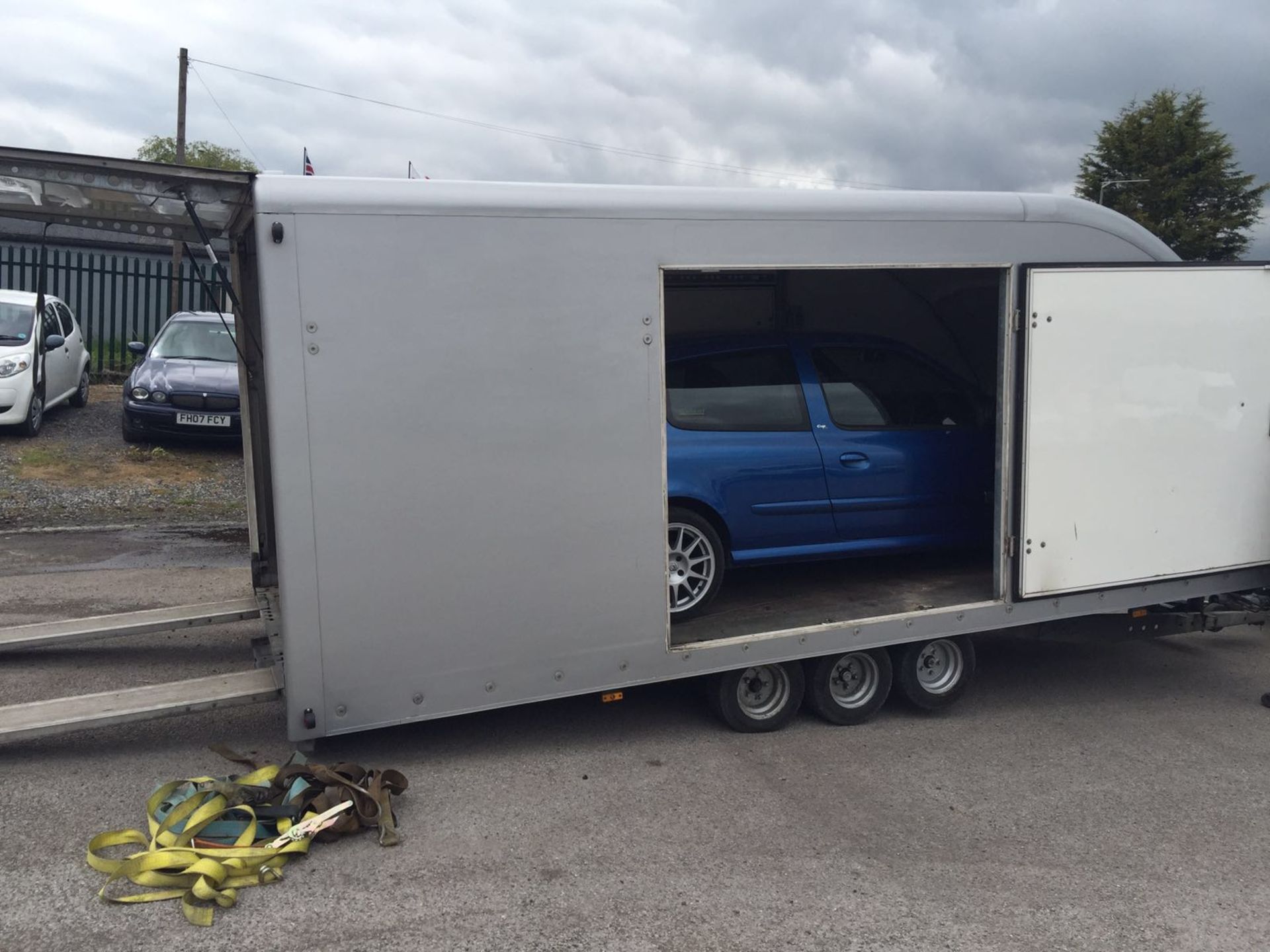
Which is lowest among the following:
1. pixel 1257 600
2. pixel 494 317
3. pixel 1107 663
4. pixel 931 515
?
pixel 1107 663

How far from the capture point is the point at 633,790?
485 centimetres

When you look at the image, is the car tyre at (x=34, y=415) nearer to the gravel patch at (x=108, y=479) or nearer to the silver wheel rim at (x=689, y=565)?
the gravel patch at (x=108, y=479)

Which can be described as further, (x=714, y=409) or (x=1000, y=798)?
(x=714, y=409)

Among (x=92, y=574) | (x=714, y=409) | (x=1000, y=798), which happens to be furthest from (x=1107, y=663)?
(x=92, y=574)

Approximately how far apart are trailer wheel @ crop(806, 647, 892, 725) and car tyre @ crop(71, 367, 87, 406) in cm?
1207

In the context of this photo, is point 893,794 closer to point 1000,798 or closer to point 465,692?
point 1000,798

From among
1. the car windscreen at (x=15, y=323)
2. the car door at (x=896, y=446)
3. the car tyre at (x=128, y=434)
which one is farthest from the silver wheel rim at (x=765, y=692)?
the car windscreen at (x=15, y=323)

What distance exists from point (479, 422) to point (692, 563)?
1711 millimetres

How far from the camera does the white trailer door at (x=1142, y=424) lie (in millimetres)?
5602

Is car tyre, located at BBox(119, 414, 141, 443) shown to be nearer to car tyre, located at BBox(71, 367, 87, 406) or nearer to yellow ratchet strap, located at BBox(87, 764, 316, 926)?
car tyre, located at BBox(71, 367, 87, 406)

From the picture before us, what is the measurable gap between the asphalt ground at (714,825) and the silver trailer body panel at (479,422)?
55cm

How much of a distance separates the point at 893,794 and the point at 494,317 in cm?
279

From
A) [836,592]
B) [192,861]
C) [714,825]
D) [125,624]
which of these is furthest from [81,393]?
[714,825]

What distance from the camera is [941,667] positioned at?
19.7ft
